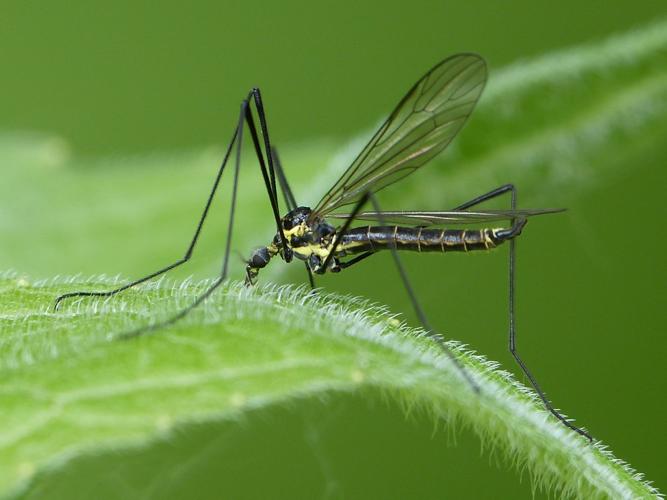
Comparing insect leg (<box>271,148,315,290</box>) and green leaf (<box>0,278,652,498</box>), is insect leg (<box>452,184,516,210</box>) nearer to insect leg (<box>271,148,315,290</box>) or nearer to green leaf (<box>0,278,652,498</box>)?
insect leg (<box>271,148,315,290</box>)

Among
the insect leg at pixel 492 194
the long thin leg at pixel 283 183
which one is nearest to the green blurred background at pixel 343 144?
the long thin leg at pixel 283 183

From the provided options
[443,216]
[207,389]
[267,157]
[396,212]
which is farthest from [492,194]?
[207,389]

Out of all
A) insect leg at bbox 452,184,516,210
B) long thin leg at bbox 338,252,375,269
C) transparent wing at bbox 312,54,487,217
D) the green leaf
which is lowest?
the green leaf

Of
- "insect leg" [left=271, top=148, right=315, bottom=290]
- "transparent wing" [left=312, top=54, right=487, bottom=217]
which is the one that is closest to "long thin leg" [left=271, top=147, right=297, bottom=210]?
"insect leg" [left=271, top=148, right=315, bottom=290]

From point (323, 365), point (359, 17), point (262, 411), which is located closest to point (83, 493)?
point (262, 411)

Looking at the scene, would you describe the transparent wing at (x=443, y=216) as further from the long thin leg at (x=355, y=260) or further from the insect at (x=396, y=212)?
the long thin leg at (x=355, y=260)

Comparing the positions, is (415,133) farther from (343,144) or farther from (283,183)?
(343,144)

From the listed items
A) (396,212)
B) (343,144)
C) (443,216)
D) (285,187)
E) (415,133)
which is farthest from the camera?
(343,144)
